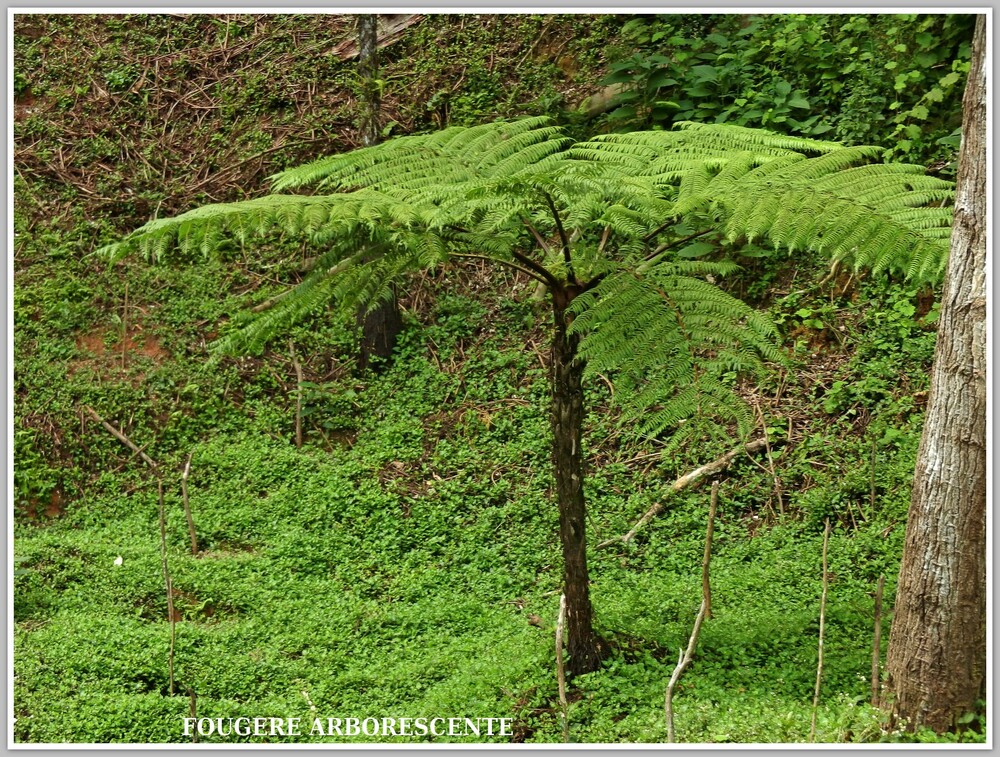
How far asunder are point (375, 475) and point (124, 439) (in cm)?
192

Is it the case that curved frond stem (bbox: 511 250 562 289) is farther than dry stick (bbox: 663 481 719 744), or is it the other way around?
curved frond stem (bbox: 511 250 562 289)

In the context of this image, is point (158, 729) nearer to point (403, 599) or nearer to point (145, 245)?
point (403, 599)

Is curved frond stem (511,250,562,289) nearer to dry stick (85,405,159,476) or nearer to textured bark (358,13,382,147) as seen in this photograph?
textured bark (358,13,382,147)

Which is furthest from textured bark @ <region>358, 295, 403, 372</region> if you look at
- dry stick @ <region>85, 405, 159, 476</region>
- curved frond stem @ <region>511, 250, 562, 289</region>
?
curved frond stem @ <region>511, 250, 562, 289</region>

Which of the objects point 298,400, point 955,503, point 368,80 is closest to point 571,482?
point 955,503

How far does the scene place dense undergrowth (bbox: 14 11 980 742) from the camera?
4273 millimetres

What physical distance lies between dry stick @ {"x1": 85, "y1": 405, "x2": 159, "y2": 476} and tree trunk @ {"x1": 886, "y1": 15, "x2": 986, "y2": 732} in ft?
16.1

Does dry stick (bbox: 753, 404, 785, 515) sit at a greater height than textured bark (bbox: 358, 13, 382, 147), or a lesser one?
lesser

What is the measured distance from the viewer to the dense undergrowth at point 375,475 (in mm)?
4273

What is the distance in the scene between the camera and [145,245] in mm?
3402

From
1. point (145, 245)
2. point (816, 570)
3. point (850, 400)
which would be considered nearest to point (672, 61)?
point (850, 400)

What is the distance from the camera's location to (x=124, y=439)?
21.9 feet

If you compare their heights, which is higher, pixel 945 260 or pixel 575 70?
pixel 575 70

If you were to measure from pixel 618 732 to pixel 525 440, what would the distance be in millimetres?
2913
